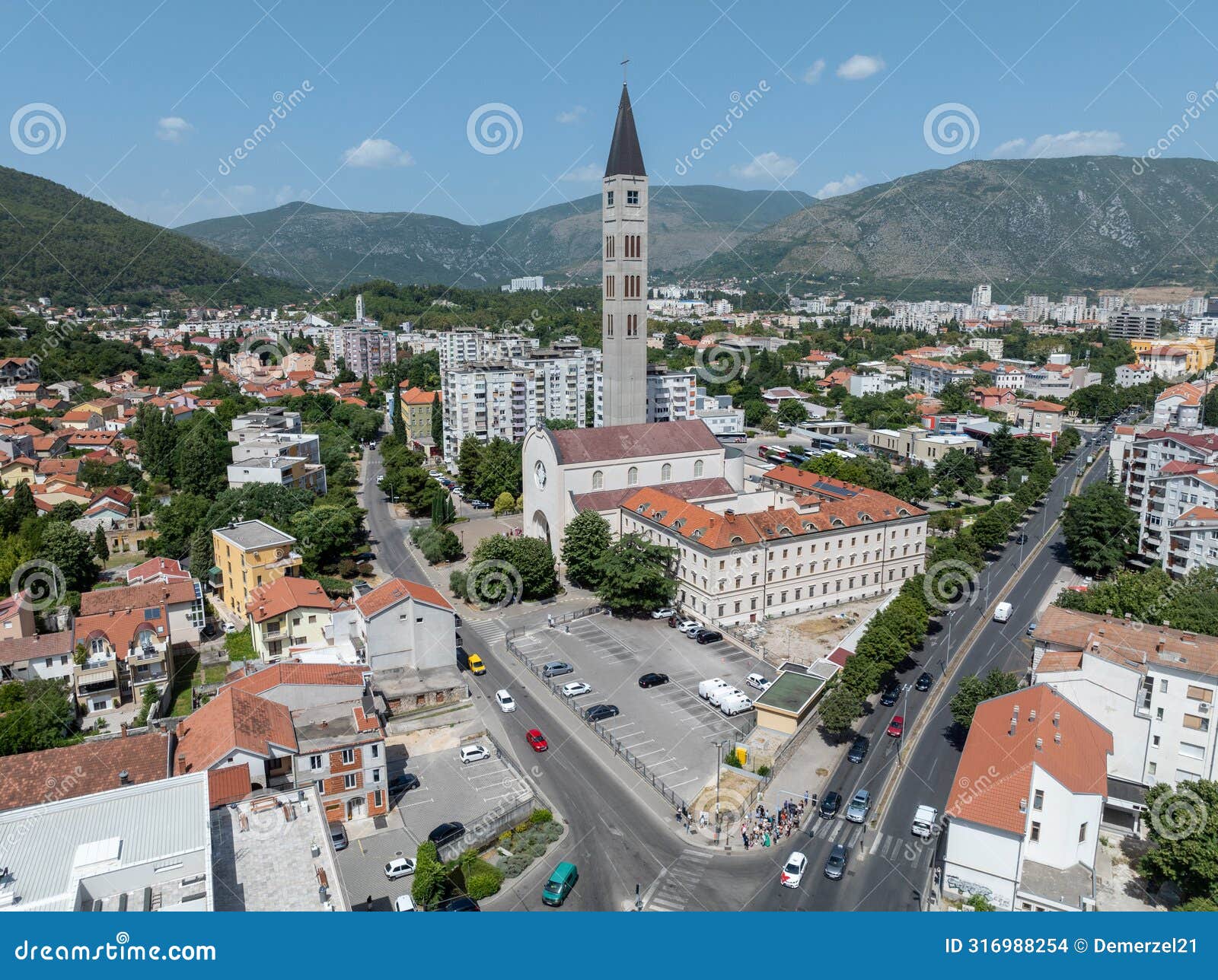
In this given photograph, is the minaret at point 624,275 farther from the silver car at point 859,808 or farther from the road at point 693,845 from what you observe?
the silver car at point 859,808

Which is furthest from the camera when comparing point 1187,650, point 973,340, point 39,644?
point 973,340

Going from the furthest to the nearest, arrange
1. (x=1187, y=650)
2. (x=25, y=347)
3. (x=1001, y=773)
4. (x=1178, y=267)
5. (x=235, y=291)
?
(x=1178, y=267)
(x=235, y=291)
(x=25, y=347)
(x=1187, y=650)
(x=1001, y=773)

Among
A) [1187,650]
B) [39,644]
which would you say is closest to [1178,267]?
[1187,650]

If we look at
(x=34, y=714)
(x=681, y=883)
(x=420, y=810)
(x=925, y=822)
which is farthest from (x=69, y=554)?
(x=925, y=822)

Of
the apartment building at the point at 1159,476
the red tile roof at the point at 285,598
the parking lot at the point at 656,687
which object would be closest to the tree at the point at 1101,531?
the apartment building at the point at 1159,476

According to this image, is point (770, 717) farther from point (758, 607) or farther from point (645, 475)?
point (645, 475)

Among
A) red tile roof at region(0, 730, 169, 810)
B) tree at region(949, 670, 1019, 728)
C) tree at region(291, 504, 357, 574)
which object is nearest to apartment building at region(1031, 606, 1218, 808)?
tree at region(949, 670, 1019, 728)

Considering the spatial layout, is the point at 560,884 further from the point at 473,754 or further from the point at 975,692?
the point at 975,692
